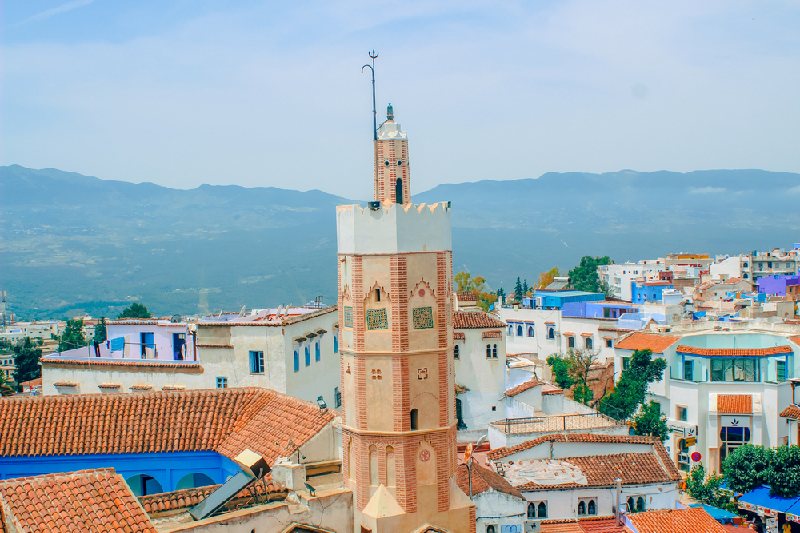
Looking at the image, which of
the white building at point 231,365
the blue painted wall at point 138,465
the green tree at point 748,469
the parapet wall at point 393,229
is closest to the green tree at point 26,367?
the white building at point 231,365

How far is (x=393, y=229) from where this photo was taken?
17.5 meters

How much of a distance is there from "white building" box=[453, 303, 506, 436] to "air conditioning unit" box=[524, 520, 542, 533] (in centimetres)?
1490

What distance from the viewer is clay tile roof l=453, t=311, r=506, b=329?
44.6m

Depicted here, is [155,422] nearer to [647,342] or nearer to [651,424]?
[651,424]

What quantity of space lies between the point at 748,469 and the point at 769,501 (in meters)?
1.63

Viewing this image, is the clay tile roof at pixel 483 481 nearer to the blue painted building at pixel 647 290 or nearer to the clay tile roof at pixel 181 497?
the clay tile roof at pixel 181 497

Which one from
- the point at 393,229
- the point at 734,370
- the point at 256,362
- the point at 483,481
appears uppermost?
the point at 393,229

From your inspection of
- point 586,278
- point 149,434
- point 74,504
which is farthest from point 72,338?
point 74,504

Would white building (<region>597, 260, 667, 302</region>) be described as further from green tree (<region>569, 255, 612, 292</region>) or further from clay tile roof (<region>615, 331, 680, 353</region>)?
clay tile roof (<region>615, 331, 680, 353</region>)

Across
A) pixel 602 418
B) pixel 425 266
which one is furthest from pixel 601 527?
pixel 425 266

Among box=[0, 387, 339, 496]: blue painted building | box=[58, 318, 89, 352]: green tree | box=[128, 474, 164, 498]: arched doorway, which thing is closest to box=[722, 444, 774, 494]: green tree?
A: box=[0, 387, 339, 496]: blue painted building

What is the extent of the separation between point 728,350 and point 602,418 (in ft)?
35.9

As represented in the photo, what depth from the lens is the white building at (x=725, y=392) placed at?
4138cm

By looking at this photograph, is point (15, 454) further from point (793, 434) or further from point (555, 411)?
point (793, 434)
